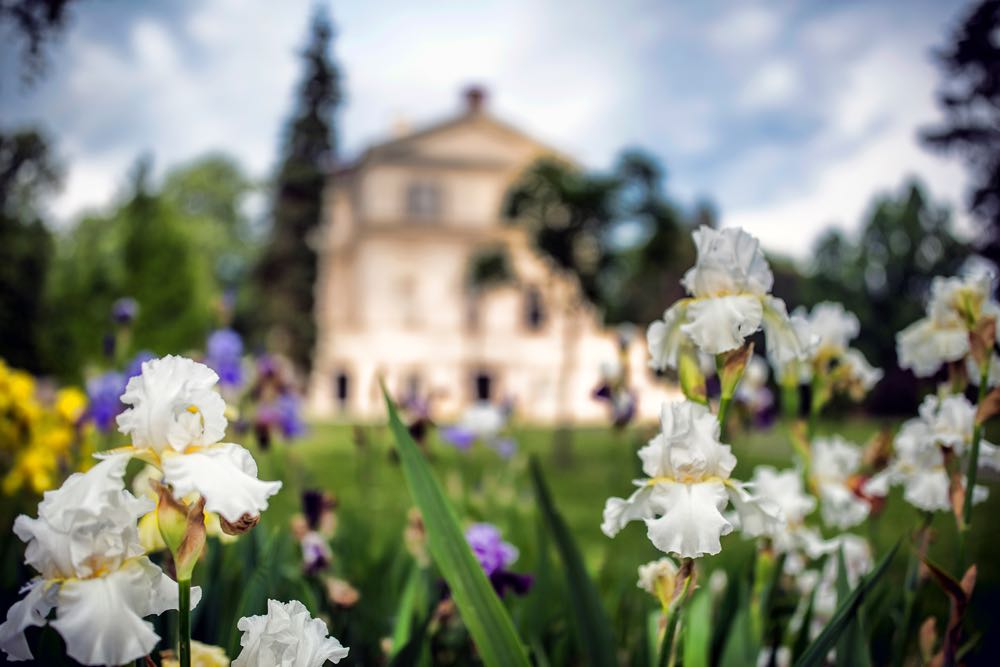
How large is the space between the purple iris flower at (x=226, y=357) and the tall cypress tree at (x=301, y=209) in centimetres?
1413

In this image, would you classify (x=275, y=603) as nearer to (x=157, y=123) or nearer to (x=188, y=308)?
(x=157, y=123)

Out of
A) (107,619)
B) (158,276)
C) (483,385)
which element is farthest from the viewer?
(483,385)

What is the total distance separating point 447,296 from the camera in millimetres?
19500

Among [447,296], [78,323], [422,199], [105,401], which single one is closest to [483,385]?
[447,296]

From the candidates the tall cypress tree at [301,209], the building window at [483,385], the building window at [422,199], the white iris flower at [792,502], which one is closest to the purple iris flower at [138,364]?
the white iris flower at [792,502]

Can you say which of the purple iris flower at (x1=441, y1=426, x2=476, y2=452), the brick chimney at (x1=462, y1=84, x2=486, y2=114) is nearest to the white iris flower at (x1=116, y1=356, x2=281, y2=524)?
the purple iris flower at (x1=441, y1=426, x2=476, y2=452)

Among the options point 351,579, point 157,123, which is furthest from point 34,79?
point 157,123

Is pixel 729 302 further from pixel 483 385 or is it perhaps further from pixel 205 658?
pixel 483 385

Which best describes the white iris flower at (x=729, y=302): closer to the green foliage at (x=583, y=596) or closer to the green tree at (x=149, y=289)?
the green foliage at (x=583, y=596)

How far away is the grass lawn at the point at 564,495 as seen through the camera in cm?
217

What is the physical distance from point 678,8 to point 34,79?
11.9ft

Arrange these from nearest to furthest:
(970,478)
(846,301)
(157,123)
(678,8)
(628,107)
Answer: (970,478) → (678,8) → (628,107) → (157,123) → (846,301)

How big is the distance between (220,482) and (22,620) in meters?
0.23

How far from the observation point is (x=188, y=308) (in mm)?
12016
